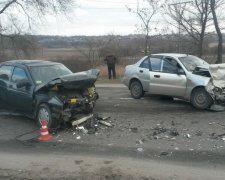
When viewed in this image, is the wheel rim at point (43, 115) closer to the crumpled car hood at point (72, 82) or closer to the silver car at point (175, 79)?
the crumpled car hood at point (72, 82)

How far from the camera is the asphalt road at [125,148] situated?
15.2 ft

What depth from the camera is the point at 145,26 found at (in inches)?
819

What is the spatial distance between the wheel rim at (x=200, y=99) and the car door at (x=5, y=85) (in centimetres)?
542

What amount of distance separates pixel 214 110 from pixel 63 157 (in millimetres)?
4858

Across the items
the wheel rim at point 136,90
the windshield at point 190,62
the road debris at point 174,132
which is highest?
the windshield at point 190,62

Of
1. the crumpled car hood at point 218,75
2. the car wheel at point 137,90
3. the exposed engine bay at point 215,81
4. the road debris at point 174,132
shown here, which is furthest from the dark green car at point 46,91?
the crumpled car hood at point 218,75

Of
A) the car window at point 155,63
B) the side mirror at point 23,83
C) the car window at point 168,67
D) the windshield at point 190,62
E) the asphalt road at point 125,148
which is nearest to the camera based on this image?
the asphalt road at point 125,148

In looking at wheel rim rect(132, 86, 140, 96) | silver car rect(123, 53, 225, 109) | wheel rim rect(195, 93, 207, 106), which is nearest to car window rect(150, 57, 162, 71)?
silver car rect(123, 53, 225, 109)

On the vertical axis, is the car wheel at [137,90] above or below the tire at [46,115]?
above

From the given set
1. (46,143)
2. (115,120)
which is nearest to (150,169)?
(46,143)

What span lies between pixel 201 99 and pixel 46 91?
4455 millimetres

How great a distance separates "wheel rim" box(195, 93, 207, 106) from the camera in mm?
8383

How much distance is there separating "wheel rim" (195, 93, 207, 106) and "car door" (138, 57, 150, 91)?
1.93 m

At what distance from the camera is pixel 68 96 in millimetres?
6945
